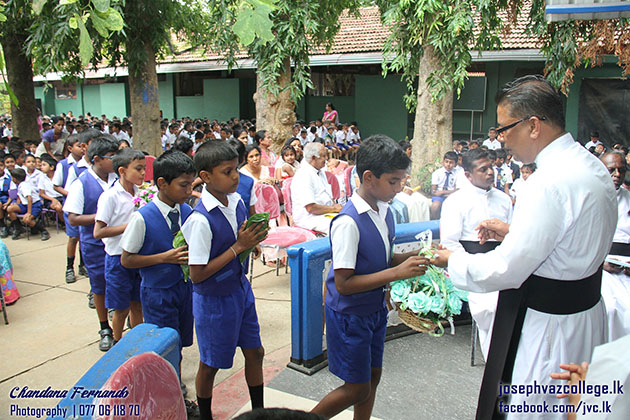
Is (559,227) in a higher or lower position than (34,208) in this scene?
higher

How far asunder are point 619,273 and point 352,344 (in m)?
2.48

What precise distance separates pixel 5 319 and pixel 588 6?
219 inches

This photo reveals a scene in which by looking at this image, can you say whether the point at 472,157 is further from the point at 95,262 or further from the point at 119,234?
the point at 95,262

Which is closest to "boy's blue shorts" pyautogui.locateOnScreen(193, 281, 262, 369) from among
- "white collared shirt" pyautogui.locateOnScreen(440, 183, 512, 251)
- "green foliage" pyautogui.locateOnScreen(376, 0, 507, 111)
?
"white collared shirt" pyautogui.locateOnScreen(440, 183, 512, 251)

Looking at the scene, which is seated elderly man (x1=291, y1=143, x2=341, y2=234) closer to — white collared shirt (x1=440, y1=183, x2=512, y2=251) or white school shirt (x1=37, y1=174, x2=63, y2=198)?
white collared shirt (x1=440, y1=183, x2=512, y2=251)

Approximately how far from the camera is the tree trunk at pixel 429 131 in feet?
36.3

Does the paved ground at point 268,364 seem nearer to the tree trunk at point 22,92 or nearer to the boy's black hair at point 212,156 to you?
the boy's black hair at point 212,156

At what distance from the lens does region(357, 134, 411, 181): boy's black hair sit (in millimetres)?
2514

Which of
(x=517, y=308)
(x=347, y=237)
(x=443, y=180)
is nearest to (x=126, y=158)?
(x=347, y=237)

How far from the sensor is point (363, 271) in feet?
8.41

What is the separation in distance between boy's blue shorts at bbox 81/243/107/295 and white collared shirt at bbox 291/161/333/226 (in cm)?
240

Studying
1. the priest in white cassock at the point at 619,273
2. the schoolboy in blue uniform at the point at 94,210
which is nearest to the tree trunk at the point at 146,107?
the schoolboy in blue uniform at the point at 94,210

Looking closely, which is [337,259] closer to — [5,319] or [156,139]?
[5,319]

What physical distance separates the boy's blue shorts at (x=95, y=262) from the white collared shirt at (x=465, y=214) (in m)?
2.93
